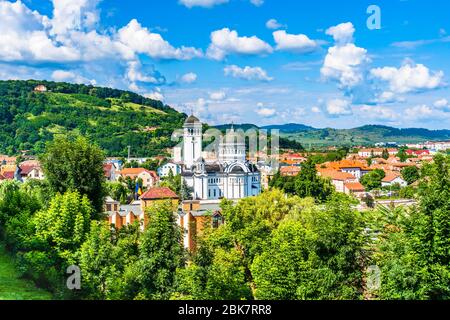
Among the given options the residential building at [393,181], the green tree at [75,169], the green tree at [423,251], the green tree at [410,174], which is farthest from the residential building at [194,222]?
the residential building at [393,181]

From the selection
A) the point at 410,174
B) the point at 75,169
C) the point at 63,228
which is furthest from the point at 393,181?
the point at 63,228

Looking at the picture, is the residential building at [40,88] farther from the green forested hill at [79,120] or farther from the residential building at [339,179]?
the residential building at [339,179]

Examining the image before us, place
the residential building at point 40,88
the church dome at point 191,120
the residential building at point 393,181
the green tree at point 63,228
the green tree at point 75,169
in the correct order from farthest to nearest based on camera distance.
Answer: the residential building at point 40,88 → the residential building at point 393,181 → the church dome at point 191,120 → the green tree at point 75,169 → the green tree at point 63,228

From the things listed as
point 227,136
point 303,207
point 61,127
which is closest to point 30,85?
point 61,127

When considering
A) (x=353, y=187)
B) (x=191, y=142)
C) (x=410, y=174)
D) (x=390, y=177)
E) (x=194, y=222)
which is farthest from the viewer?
(x=390, y=177)

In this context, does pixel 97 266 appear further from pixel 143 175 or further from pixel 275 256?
pixel 143 175
